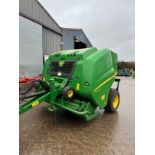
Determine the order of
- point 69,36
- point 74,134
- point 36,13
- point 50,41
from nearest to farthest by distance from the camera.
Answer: point 74,134
point 36,13
point 50,41
point 69,36

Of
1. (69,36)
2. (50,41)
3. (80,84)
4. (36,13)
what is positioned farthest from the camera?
(69,36)

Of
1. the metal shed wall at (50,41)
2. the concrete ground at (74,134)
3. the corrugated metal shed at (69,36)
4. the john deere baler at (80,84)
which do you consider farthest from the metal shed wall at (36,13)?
the concrete ground at (74,134)

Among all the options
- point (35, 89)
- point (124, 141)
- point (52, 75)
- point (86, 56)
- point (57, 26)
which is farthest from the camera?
point (57, 26)

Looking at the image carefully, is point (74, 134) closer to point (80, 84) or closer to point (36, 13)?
point (80, 84)

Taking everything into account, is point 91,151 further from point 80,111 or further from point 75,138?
point 80,111

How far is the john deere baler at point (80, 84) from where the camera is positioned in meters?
3.42

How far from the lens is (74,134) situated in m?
3.17

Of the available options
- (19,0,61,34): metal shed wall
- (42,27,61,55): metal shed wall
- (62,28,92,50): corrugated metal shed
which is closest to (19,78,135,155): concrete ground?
(19,0,61,34): metal shed wall

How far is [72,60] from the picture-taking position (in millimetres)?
3801

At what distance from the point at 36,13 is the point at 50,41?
7.35 ft

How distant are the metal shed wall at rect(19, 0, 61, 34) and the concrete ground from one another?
17.8 feet

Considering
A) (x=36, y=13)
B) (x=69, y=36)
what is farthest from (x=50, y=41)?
(x=69, y=36)
